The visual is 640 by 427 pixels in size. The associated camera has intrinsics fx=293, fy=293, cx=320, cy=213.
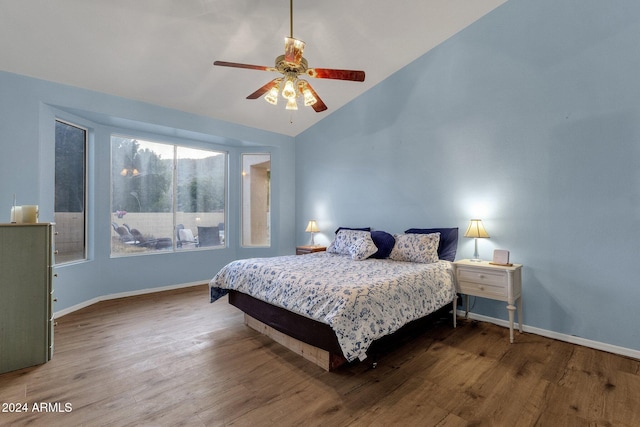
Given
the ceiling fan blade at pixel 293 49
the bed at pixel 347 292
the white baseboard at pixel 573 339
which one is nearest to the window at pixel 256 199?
the bed at pixel 347 292

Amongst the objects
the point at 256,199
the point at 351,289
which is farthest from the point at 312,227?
the point at 351,289

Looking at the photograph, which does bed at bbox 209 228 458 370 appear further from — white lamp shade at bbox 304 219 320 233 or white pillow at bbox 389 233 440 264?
white lamp shade at bbox 304 219 320 233

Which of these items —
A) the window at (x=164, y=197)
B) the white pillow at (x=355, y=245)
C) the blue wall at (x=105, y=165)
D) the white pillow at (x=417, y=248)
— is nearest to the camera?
the blue wall at (x=105, y=165)

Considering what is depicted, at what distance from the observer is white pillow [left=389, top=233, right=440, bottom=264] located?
3.32 meters

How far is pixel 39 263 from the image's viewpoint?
2.38m

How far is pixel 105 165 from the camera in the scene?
4191mm

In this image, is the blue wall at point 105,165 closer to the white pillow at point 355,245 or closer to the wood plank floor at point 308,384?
the wood plank floor at point 308,384

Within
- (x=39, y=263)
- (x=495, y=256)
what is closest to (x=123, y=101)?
(x=39, y=263)

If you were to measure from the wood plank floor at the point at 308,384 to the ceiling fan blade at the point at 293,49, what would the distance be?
7.92 feet

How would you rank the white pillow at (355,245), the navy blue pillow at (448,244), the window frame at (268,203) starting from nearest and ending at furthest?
1. the navy blue pillow at (448,244)
2. the white pillow at (355,245)
3. the window frame at (268,203)

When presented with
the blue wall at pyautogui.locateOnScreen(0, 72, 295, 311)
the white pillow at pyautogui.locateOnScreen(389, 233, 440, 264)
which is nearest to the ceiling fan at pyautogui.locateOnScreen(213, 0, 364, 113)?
the white pillow at pyautogui.locateOnScreen(389, 233, 440, 264)

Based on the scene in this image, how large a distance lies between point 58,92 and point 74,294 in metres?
2.43

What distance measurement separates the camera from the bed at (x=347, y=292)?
208 cm

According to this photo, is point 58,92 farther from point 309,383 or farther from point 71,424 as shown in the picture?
point 309,383
